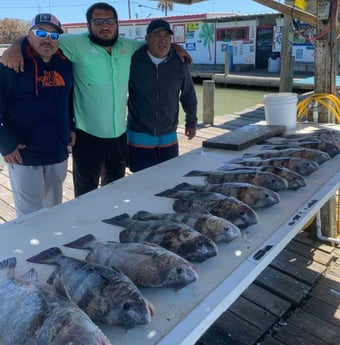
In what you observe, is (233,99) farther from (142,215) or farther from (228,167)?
(142,215)

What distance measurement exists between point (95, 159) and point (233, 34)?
20337 millimetres

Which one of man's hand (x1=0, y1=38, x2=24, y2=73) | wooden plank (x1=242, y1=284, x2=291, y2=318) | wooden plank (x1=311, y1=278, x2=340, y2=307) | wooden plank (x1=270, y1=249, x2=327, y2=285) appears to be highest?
man's hand (x1=0, y1=38, x2=24, y2=73)

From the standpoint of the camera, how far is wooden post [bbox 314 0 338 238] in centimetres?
389

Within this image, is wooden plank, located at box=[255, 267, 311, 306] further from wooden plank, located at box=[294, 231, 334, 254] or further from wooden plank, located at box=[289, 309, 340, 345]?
wooden plank, located at box=[294, 231, 334, 254]

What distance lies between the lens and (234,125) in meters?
8.23

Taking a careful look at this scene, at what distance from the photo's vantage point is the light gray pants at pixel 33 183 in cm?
288

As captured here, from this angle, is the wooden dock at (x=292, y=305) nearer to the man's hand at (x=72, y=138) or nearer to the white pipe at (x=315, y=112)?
the white pipe at (x=315, y=112)

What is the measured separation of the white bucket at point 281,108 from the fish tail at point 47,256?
2716 millimetres

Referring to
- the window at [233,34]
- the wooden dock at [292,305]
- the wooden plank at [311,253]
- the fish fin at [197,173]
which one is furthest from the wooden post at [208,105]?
the window at [233,34]

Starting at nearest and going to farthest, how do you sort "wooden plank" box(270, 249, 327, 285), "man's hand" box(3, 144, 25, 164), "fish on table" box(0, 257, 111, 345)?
"fish on table" box(0, 257, 111, 345)
"man's hand" box(3, 144, 25, 164)
"wooden plank" box(270, 249, 327, 285)

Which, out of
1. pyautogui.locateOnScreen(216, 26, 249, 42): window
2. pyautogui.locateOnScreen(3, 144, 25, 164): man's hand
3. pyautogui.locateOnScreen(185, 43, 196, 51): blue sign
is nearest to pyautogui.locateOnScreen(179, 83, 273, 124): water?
pyautogui.locateOnScreen(216, 26, 249, 42): window

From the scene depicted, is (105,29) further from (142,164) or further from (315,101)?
(315,101)

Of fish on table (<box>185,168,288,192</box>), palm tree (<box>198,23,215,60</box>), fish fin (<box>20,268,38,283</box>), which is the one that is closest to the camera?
fish fin (<box>20,268,38,283</box>)

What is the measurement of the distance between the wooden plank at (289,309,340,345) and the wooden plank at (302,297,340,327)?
43 millimetres
